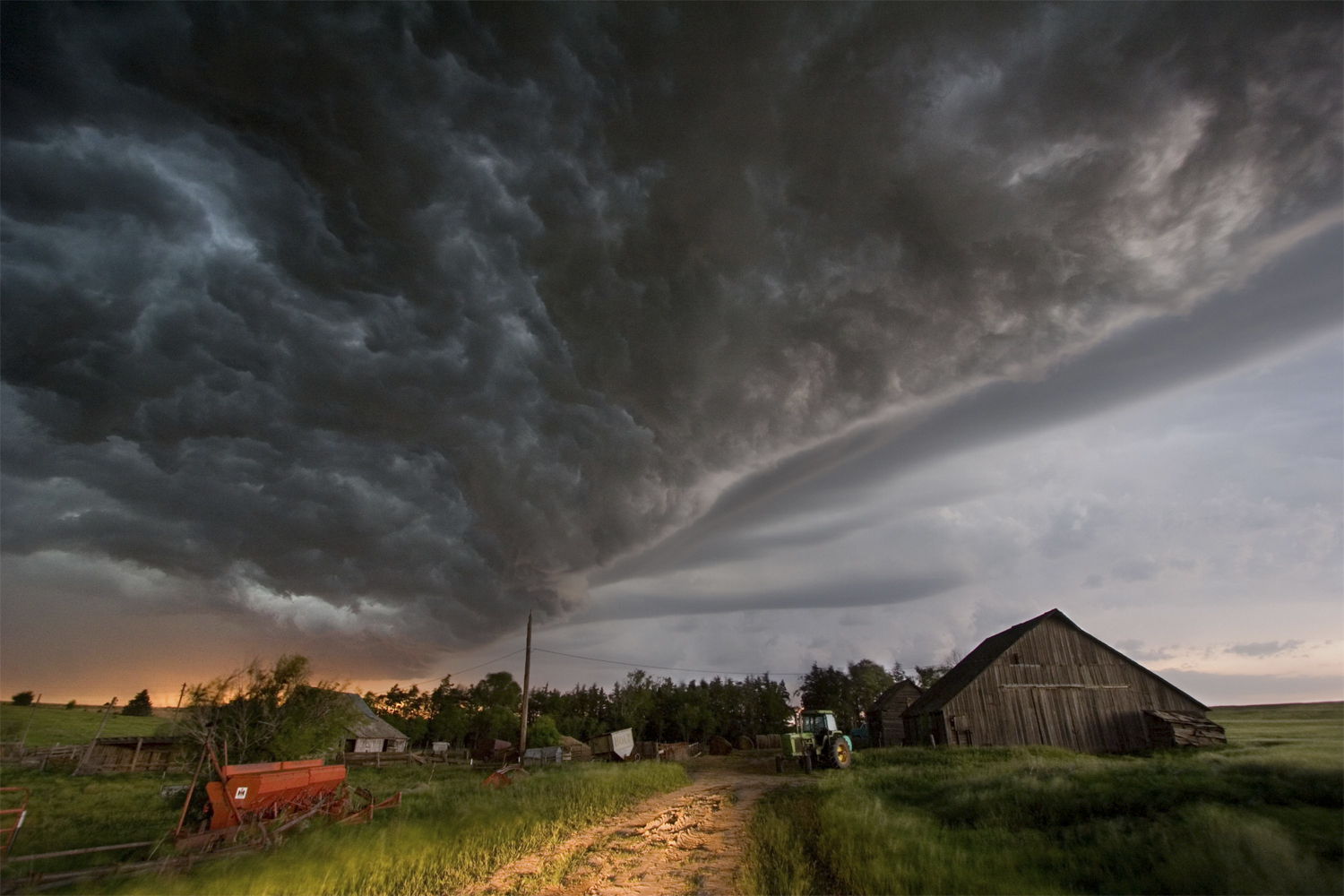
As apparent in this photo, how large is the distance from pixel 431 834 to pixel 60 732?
238ft

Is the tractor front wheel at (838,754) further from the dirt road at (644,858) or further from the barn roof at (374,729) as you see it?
the barn roof at (374,729)

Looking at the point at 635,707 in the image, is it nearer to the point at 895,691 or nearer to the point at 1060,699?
the point at 895,691

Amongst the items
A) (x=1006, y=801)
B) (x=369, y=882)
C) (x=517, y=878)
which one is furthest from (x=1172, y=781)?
(x=369, y=882)

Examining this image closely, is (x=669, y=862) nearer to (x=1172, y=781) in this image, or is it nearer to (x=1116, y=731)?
(x=1172, y=781)

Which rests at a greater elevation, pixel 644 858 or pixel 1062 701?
pixel 1062 701

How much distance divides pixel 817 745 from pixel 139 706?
372ft

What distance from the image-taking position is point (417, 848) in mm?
13250

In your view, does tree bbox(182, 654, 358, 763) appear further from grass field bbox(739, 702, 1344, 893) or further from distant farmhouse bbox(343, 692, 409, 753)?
distant farmhouse bbox(343, 692, 409, 753)

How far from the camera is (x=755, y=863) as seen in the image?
458 inches

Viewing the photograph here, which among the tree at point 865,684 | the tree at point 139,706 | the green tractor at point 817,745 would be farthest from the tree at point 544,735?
the tree at point 139,706

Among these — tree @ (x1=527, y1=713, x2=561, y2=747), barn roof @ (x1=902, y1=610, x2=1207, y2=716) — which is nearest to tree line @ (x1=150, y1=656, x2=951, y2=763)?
tree @ (x1=527, y1=713, x2=561, y2=747)

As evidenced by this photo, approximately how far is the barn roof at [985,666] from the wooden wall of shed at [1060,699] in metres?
0.23

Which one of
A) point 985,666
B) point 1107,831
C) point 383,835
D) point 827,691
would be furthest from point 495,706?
point 1107,831

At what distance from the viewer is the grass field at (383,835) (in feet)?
35.6
